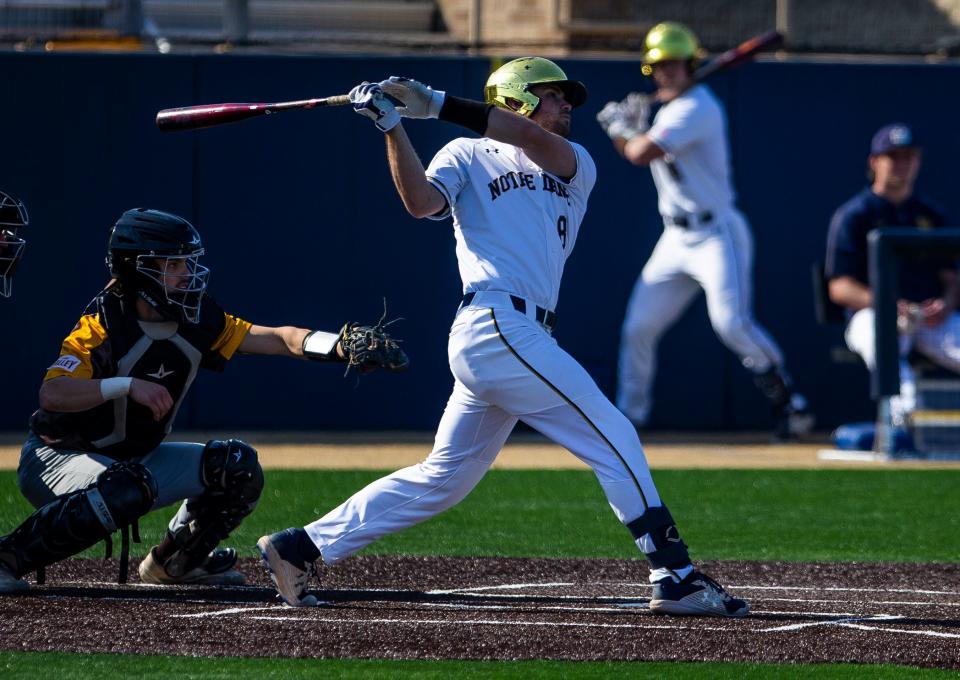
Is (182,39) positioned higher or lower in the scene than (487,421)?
higher

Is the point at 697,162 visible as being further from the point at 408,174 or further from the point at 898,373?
the point at 408,174

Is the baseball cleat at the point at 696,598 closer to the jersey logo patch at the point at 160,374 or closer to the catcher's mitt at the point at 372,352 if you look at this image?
the catcher's mitt at the point at 372,352

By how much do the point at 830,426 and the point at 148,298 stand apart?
23.6 ft

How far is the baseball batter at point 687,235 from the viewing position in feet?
33.8

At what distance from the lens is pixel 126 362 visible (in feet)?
17.3

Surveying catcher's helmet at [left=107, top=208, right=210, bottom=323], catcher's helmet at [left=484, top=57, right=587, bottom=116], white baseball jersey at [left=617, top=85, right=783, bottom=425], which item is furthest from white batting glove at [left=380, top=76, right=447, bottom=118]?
white baseball jersey at [left=617, top=85, right=783, bottom=425]

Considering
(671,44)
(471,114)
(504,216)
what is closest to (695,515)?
(504,216)

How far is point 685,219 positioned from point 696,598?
5.74m

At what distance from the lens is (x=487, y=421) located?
524 centimetres

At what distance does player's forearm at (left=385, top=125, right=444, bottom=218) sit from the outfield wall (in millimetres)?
5829

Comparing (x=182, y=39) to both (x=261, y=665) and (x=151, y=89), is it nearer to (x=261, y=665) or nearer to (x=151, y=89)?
(x=151, y=89)

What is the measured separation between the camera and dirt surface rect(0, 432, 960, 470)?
948 cm

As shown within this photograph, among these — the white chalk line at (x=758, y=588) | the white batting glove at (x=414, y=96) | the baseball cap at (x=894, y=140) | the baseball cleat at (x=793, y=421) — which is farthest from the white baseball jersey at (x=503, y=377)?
the baseball cleat at (x=793, y=421)

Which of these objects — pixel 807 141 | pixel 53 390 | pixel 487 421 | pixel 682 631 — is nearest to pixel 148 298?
pixel 53 390
